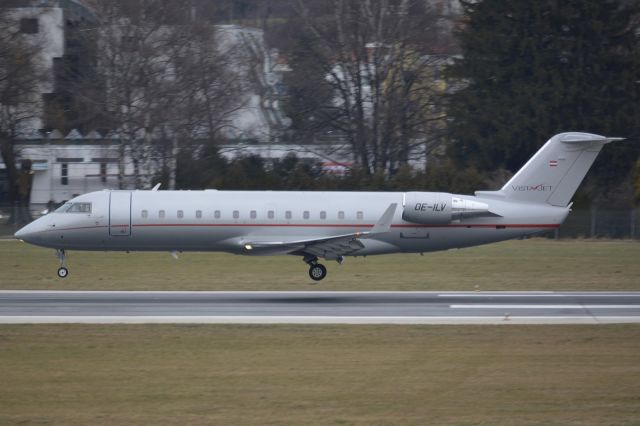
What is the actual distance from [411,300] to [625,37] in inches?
1320

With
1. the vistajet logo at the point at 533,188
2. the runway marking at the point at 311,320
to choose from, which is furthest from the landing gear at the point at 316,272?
the runway marking at the point at 311,320

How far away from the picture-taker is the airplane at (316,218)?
1101 inches

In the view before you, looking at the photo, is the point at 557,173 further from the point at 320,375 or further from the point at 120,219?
the point at 320,375

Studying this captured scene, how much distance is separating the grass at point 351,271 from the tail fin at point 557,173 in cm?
274

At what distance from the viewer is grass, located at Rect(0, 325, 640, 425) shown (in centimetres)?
1300

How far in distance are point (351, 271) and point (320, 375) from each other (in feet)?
57.5

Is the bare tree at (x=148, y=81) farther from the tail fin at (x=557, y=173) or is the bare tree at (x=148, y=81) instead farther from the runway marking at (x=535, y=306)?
the runway marking at (x=535, y=306)

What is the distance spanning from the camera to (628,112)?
2072 inches

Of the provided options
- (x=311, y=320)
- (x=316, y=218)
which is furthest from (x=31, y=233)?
(x=311, y=320)

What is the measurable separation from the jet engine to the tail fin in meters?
1.41

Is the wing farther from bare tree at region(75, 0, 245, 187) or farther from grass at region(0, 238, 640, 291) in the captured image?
bare tree at region(75, 0, 245, 187)

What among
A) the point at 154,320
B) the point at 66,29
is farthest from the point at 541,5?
the point at 154,320

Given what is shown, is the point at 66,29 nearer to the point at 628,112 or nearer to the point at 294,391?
the point at 628,112

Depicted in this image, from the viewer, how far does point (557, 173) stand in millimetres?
28844
